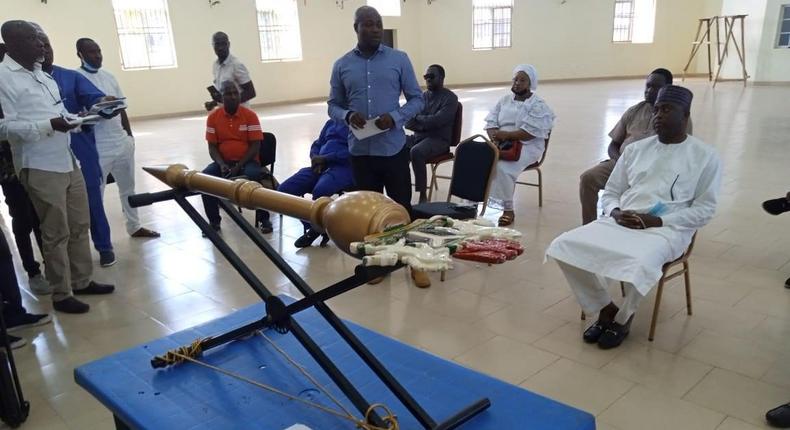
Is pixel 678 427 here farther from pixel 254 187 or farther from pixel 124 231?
pixel 124 231

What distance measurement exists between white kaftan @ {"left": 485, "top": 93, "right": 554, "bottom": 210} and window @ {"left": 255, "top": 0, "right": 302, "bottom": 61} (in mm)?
11311

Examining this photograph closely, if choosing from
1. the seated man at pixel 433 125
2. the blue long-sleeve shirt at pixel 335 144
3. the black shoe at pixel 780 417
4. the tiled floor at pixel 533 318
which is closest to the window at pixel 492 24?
the tiled floor at pixel 533 318

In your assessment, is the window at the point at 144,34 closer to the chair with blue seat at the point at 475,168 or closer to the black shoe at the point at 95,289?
the black shoe at the point at 95,289

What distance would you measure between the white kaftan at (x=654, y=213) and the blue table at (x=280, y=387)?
3.87ft

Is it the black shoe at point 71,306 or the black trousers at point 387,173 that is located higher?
the black trousers at point 387,173

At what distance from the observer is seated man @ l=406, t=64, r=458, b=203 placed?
5121 mm

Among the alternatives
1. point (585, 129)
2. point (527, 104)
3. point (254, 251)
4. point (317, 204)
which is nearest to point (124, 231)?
point (254, 251)

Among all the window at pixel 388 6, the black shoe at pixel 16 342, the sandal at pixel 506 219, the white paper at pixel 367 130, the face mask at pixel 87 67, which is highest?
the window at pixel 388 6

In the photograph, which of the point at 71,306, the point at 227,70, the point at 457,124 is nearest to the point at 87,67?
the point at 71,306

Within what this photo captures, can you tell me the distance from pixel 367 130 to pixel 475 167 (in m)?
1.05

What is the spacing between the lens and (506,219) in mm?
4680

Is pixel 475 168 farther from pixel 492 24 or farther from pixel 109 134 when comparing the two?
pixel 492 24

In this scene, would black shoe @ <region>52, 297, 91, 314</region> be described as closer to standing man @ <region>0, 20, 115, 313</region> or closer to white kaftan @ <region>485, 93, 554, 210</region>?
standing man @ <region>0, 20, 115, 313</region>

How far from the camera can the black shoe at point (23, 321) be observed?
3076 mm
